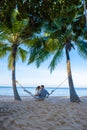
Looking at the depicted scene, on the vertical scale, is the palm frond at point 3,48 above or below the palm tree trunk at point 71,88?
above

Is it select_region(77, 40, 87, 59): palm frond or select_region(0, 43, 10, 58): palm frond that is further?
select_region(0, 43, 10, 58): palm frond

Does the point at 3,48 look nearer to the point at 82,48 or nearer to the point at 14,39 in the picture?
the point at 14,39

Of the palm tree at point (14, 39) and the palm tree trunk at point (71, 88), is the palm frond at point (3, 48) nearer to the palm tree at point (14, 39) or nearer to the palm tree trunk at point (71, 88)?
the palm tree at point (14, 39)

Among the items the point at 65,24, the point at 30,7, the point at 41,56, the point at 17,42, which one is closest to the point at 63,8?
the point at 30,7

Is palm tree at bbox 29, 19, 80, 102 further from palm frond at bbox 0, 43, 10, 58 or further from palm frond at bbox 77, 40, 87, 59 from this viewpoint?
palm frond at bbox 0, 43, 10, 58

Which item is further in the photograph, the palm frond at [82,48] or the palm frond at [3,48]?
the palm frond at [3,48]

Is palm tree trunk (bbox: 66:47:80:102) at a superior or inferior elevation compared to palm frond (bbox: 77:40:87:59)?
inferior

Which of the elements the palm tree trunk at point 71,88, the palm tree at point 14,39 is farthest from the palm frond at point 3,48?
the palm tree trunk at point 71,88

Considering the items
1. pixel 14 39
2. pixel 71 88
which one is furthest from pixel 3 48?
pixel 71 88

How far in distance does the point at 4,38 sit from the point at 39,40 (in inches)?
101

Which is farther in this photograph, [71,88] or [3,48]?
[3,48]

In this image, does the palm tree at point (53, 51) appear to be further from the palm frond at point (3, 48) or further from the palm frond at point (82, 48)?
the palm frond at point (3, 48)

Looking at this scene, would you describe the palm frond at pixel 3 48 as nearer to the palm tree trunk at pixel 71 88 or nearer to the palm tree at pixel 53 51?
the palm tree at pixel 53 51

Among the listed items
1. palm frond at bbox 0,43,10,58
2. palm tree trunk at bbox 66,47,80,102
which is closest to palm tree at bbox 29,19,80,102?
palm tree trunk at bbox 66,47,80,102
